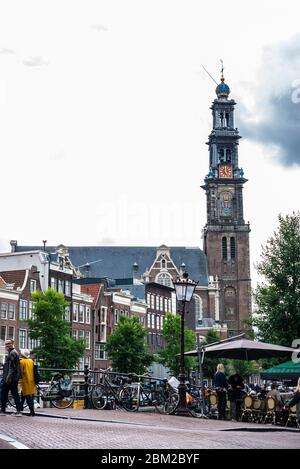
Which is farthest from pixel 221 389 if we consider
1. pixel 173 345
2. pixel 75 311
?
pixel 173 345

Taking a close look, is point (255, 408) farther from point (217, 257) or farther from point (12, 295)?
point (217, 257)

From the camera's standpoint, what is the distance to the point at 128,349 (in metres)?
62.8

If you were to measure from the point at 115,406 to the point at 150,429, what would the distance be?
7143 millimetres

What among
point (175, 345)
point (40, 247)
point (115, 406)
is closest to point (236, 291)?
point (40, 247)

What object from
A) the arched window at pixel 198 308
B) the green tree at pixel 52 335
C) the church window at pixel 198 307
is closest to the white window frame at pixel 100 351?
the green tree at pixel 52 335

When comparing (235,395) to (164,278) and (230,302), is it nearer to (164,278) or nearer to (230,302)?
(164,278)

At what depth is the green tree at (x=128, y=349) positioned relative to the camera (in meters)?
62.9

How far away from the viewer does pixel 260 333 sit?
38312mm

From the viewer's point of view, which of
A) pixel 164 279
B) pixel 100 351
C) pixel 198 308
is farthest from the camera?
pixel 198 308

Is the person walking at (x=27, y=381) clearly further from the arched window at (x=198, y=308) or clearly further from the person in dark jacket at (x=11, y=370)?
the arched window at (x=198, y=308)

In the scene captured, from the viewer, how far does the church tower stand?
359 ft

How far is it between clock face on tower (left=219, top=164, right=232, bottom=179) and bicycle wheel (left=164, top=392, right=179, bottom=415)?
93880 millimetres

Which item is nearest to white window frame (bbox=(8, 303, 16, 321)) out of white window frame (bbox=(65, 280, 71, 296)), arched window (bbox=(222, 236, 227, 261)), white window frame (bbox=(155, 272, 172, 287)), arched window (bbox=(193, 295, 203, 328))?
white window frame (bbox=(65, 280, 71, 296))

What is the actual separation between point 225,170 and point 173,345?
148 feet
